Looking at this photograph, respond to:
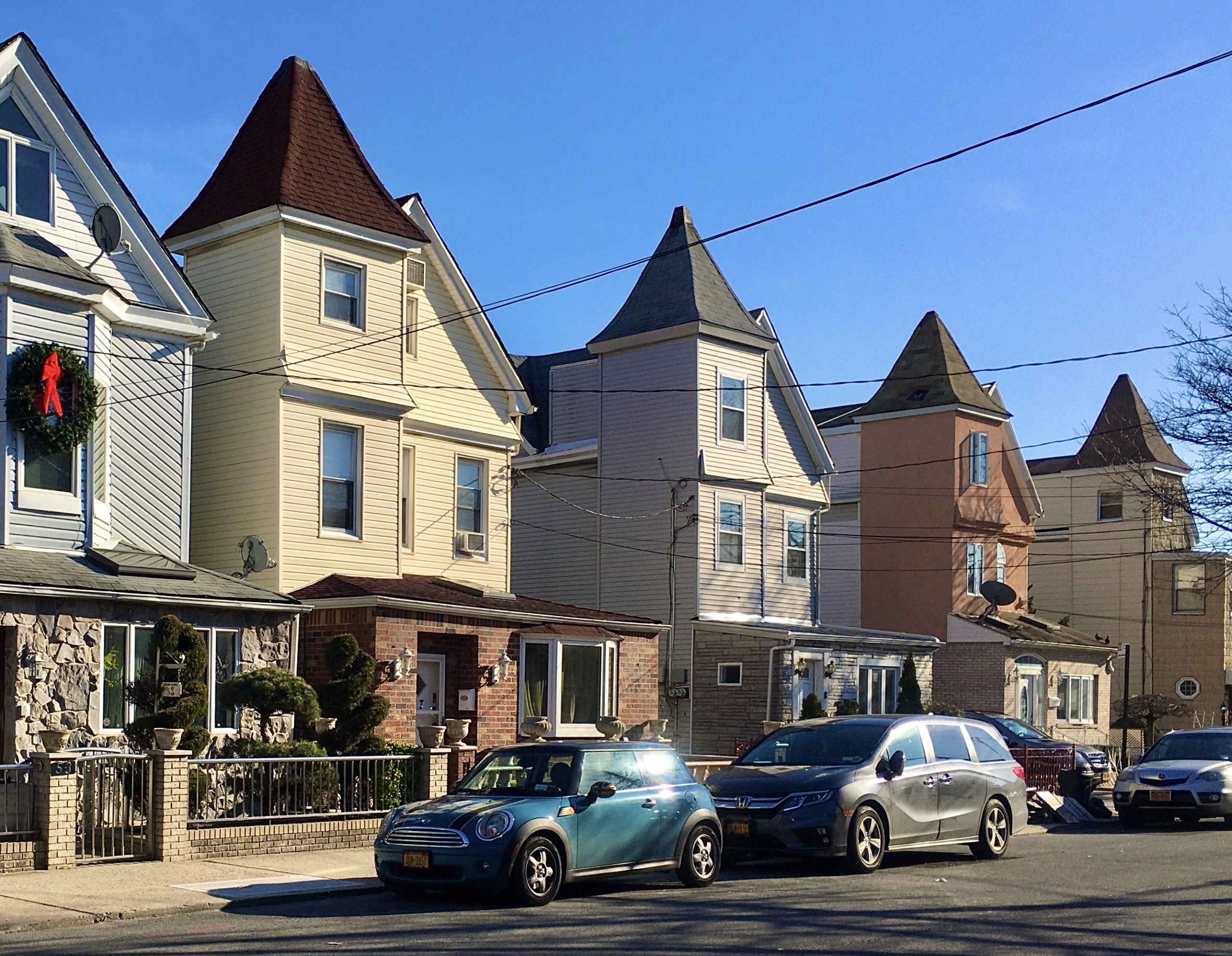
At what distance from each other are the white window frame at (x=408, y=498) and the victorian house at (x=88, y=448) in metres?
4.82

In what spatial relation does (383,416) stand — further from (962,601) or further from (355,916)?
(962,601)

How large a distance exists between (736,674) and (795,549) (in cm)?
470

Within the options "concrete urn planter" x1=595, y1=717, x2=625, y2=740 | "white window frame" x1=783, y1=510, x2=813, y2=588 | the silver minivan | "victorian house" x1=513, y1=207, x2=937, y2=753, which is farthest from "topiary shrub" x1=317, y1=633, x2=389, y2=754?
"white window frame" x1=783, y1=510, x2=813, y2=588

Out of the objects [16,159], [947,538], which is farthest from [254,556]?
[947,538]

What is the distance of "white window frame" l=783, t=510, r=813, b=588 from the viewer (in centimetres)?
3472

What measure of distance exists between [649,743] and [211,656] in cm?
804

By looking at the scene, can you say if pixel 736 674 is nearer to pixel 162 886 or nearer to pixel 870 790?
pixel 870 790

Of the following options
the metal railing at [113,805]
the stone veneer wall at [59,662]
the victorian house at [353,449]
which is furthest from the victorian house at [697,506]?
the metal railing at [113,805]

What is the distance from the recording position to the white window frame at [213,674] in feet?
66.3

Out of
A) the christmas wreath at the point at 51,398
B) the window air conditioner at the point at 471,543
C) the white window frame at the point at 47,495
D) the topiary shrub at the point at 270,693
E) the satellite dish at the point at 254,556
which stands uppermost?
the christmas wreath at the point at 51,398

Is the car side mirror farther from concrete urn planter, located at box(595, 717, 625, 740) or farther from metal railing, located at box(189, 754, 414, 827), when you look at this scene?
concrete urn planter, located at box(595, 717, 625, 740)

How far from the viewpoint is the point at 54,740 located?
15.0m

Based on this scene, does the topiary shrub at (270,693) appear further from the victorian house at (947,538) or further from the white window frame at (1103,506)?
the white window frame at (1103,506)

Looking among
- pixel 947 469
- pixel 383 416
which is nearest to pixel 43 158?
pixel 383 416
